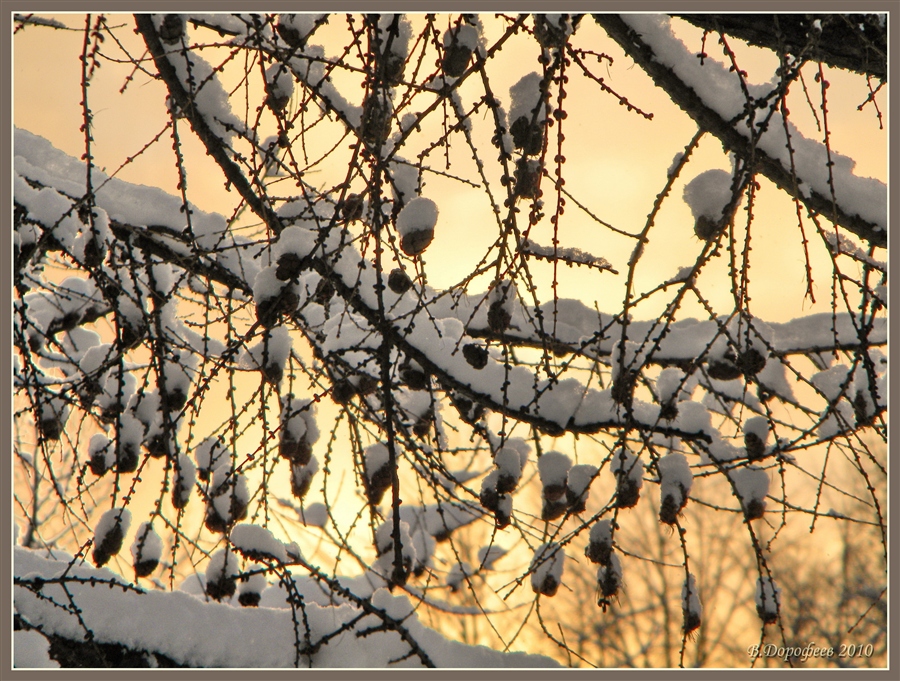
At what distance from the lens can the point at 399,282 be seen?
1806 mm

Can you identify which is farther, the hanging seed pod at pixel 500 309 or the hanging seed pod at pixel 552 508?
the hanging seed pod at pixel 552 508

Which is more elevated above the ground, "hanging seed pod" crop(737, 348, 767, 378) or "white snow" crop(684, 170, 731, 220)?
"white snow" crop(684, 170, 731, 220)

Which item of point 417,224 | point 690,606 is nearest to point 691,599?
point 690,606

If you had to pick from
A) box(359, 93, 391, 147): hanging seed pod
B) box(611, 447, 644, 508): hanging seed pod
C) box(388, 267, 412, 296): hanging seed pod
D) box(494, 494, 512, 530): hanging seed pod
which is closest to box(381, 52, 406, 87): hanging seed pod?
box(359, 93, 391, 147): hanging seed pod

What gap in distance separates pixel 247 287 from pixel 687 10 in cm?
140

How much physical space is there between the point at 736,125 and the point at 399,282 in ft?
2.78

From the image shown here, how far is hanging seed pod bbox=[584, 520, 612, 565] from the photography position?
174cm

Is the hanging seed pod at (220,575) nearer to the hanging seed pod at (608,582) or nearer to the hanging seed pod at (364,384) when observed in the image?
the hanging seed pod at (364,384)

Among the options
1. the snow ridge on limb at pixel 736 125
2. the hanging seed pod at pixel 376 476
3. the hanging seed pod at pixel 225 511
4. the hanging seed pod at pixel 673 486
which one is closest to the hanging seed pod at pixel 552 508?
the hanging seed pod at pixel 673 486

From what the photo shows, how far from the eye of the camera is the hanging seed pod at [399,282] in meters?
1.78

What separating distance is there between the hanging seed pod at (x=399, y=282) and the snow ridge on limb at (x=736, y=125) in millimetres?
739

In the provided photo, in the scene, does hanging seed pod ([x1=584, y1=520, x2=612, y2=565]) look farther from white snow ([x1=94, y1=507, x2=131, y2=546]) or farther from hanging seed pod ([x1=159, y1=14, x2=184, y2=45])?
hanging seed pod ([x1=159, y1=14, x2=184, y2=45])

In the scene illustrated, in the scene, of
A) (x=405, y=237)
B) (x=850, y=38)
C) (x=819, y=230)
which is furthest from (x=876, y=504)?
(x=405, y=237)

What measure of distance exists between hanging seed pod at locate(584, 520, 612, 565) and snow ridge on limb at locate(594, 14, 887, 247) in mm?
882
